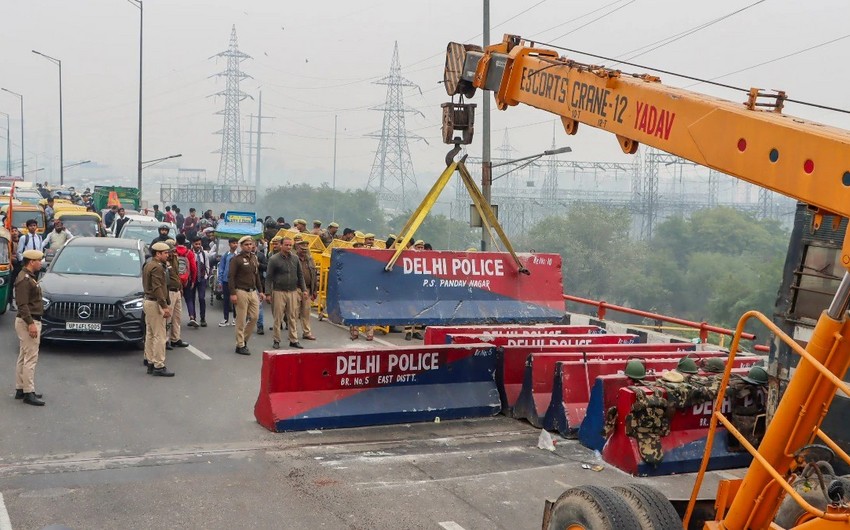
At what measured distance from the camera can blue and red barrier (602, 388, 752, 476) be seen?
9.77 metres

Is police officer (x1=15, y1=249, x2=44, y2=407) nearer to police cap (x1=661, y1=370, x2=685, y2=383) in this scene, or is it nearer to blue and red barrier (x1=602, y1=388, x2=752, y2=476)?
blue and red barrier (x1=602, y1=388, x2=752, y2=476)

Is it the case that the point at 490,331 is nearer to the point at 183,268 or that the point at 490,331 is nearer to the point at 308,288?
the point at 308,288

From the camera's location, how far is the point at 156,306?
13.4 meters

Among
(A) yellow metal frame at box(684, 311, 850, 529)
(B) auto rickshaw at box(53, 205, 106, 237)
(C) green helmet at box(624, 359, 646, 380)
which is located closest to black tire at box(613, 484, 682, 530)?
(A) yellow metal frame at box(684, 311, 850, 529)

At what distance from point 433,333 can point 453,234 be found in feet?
187

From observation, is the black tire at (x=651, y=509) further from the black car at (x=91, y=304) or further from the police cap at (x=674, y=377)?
the black car at (x=91, y=304)

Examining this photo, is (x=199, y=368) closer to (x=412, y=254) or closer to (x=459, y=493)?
(x=412, y=254)

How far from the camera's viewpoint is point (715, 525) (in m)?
5.54

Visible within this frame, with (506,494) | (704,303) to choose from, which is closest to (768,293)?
(704,303)

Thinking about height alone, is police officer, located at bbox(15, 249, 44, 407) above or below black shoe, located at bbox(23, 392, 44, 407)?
above

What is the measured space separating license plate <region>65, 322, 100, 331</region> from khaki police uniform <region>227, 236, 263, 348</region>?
7.51ft

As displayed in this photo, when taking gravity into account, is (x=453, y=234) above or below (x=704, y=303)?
above

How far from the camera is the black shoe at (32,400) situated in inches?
445

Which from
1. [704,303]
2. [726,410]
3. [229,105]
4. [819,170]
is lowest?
[704,303]
